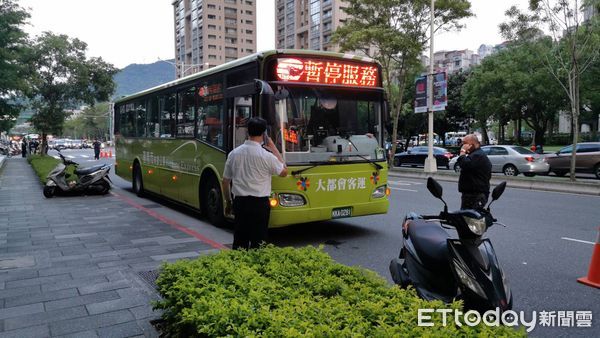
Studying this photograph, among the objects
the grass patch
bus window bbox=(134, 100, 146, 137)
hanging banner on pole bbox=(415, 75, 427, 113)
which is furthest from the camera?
hanging banner on pole bbox=(415, 75, 427, 113)

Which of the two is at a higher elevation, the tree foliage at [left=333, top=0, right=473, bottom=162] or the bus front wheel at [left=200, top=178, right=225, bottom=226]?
the tree foliage at [left=333, top=0, right=473, bottom=162]

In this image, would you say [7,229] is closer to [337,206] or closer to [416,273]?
[337,206]

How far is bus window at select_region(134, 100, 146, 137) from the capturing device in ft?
39.7

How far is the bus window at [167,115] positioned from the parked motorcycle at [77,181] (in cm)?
363

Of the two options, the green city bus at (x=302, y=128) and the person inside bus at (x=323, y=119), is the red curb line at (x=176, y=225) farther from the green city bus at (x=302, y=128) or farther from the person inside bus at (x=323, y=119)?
the person inside bus at (x=323, y=119)

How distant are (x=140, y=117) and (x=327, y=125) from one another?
699cm

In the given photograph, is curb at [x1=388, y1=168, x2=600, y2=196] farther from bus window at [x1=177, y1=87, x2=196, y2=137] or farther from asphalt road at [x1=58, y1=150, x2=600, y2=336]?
bus window at [x1=177, y1=87, x2=196, y2=137]

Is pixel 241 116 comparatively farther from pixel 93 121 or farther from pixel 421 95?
pixel 93 121

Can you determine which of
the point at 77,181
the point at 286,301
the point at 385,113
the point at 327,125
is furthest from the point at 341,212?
the point at 77,181

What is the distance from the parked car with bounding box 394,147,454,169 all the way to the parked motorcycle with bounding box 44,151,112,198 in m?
19.1

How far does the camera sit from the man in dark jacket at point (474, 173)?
20.3 ft

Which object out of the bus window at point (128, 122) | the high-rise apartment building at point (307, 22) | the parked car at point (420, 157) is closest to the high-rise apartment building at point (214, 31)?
the high-rise apartment building at point (307, 22)

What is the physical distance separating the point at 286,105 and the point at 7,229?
217 inches

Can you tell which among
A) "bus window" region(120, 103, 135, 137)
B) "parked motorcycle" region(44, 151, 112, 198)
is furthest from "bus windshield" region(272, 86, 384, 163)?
"parked motorcycle" region(44, 151, 112, 198)
